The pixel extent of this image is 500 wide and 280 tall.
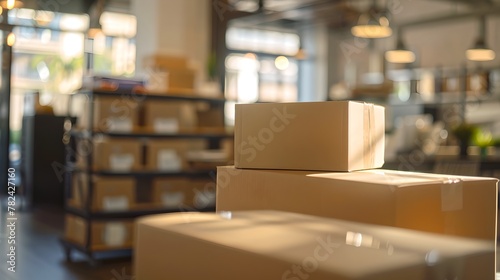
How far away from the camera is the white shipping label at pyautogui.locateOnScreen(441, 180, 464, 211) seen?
5.67 ft

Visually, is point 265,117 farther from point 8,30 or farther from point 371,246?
point 8,30

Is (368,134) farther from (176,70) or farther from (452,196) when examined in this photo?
(176,70)

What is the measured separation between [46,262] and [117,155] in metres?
0.90

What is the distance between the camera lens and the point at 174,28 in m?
7.11

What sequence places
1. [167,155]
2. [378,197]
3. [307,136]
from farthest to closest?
[167,155]
[307,136]
[378,197]

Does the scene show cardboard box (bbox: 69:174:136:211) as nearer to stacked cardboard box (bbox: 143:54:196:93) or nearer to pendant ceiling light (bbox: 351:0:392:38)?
stacked cardboard box (bbox: 143:54:196:93)

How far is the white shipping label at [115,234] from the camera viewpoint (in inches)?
172

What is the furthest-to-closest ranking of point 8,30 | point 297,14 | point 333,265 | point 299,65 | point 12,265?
point 299,65 < point 297,14 < point 12,265 < point 8,30 < point 333,265

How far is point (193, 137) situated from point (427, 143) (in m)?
3.58

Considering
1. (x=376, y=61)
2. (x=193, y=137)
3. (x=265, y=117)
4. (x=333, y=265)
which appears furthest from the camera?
(x=376, y=61)

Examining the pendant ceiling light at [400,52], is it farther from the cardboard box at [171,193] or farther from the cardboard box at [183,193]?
the cardboard box at [171,193]

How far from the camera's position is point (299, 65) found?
13.0 metres

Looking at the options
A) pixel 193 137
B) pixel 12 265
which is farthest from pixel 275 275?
pixel 193 137

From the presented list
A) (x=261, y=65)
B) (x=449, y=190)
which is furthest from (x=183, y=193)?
(x=261, y=65)
